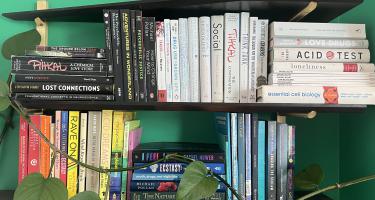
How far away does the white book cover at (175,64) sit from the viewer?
1040mm

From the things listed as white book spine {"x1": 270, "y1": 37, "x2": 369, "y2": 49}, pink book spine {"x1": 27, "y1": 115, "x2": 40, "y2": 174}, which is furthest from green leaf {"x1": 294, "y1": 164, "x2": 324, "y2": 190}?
pink book spine {"x1": 27, "y1": 115, "x2": 40, "y2": 174}

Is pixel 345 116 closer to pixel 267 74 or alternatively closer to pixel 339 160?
pixel 339 160

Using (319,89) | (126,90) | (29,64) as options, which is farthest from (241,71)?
(29,64)

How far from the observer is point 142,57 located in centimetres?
101

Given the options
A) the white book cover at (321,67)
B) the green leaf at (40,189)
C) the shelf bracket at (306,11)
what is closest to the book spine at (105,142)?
the green leaf at (40,189)

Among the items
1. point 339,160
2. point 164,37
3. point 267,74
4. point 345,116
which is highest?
point 164,37

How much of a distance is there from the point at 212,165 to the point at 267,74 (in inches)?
11.8

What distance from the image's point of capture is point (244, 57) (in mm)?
1035

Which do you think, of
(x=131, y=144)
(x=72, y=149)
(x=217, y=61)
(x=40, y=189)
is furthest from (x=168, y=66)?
(x=40, y=189)

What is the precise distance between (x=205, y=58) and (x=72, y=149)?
0.44 m

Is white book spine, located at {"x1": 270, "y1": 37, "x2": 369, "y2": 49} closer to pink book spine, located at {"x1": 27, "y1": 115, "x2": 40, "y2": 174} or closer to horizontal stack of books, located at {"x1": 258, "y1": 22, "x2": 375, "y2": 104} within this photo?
horizontal stack of books, located at {"x1": 258, "y1": 22, "x2": 375, "y2": 104}

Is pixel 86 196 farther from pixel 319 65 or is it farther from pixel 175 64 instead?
pixel 319 65

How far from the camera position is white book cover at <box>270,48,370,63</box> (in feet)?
3.34

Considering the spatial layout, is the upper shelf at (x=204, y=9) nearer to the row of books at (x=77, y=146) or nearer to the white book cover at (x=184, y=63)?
the white book cover at (x=184, y=63)
